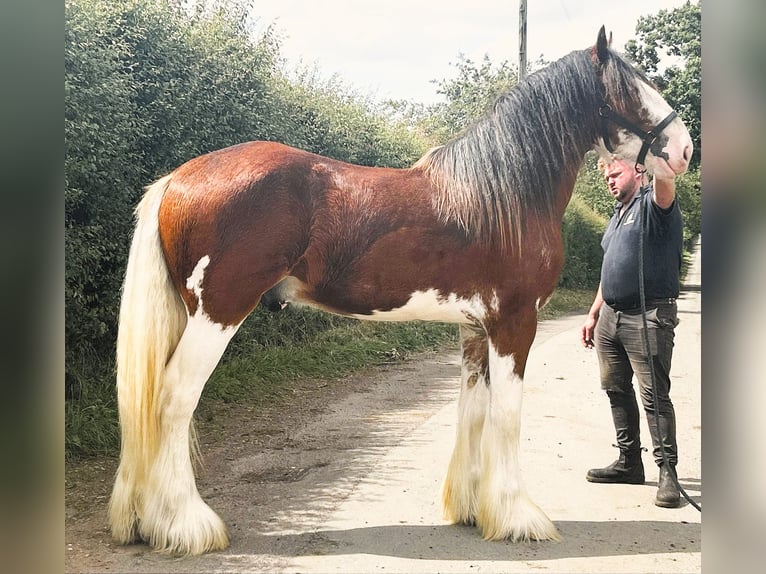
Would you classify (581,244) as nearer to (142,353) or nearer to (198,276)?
(198,276)

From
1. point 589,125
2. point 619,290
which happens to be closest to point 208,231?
point 589,125

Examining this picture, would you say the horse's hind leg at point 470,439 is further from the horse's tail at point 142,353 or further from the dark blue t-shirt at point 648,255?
the horse's tail at point 142,353

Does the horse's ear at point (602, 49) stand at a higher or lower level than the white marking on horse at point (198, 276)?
higher

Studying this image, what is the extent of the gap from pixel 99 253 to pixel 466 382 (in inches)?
76.5

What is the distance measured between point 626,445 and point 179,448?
192cm

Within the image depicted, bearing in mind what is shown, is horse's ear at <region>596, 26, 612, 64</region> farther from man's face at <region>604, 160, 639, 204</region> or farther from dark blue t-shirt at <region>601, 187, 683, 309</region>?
dark blue t-shirt at <region>601, 187, 683, 309</region>

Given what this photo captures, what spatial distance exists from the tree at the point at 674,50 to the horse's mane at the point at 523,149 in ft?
2.99

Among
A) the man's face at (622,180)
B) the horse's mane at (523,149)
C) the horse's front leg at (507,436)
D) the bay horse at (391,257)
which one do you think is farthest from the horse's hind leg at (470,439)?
the man's face at (622,180)

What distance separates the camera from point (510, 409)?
8.01ft

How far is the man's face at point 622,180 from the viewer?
274cm

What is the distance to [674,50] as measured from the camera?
326cm

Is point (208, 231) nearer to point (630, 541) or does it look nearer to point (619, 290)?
point (619, 290)

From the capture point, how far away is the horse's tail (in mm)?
2289

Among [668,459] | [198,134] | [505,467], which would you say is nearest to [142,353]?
[505,467]
